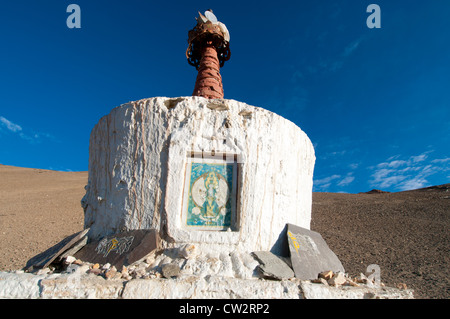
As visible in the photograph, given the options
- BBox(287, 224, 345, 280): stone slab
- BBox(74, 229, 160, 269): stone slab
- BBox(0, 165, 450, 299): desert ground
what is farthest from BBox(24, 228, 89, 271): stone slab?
BBox(0, 165, 450, 299): desert ground

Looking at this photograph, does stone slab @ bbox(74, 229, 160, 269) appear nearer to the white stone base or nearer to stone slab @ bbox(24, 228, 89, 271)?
stone slab @ bbox(24, 228, 89, 271)

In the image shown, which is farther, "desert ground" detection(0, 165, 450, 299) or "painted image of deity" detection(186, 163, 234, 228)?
"desert ground" detection(0, 165, 450, 299)

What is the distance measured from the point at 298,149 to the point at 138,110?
2.85 meters

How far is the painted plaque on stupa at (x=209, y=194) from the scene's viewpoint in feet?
12.7

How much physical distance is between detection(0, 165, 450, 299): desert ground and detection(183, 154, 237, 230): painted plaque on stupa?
5.44 m

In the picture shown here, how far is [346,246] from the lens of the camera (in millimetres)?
10156

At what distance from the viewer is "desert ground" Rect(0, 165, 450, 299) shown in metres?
7.74

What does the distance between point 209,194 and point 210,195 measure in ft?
0.07

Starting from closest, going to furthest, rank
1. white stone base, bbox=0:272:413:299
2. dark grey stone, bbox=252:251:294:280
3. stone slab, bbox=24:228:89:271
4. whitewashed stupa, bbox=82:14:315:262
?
1. white stone base, bbox=0:272:413:299
2. dark grey stone, bbox=252:251:294:280
3. stone slab, bbox=24:228:89:271
4. whitewashed stupa, bbox=82:14:315:262

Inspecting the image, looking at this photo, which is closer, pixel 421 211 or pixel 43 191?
pixel 421 211

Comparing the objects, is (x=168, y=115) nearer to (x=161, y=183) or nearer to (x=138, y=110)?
(x=138, y=110)

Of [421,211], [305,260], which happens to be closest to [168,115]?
[305,260]

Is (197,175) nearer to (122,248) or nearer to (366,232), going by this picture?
(122,248)

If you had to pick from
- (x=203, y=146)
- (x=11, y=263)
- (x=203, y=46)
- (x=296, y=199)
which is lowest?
(x=11, y=263)
